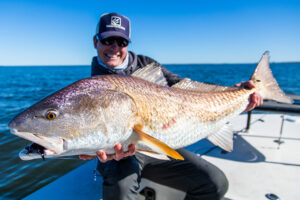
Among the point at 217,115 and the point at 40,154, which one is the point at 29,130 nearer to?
the point at 40,154

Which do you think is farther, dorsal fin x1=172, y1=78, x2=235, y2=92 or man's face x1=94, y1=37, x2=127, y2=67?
man's face x1=94, y1=37, x2=127, y2=67

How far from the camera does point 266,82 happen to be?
3156 millimetres

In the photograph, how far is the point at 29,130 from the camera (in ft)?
4.73

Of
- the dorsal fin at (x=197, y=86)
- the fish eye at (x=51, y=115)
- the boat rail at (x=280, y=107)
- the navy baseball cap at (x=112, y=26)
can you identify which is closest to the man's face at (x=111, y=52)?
the navy baseball cap at (x=112, y=26)

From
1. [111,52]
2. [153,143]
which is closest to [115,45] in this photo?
[111,52]

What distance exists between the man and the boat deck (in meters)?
A: 0.21

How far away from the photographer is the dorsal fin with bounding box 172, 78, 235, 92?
257 centimetres

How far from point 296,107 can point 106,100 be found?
9.27 ft

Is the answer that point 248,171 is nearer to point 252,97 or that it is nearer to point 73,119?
point 252,97

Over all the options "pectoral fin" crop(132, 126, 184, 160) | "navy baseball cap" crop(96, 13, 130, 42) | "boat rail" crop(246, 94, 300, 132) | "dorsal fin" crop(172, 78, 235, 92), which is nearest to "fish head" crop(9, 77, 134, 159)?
"pectoral fin" crop(132, 126, 184, 160)

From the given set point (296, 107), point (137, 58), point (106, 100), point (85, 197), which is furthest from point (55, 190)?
point (296, 107)

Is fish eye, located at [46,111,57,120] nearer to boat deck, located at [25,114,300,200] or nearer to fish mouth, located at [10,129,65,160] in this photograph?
fish mouth, located at [10,129,65,160]

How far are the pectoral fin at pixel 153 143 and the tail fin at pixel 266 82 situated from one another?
209cm

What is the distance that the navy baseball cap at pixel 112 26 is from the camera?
8.99 ft
